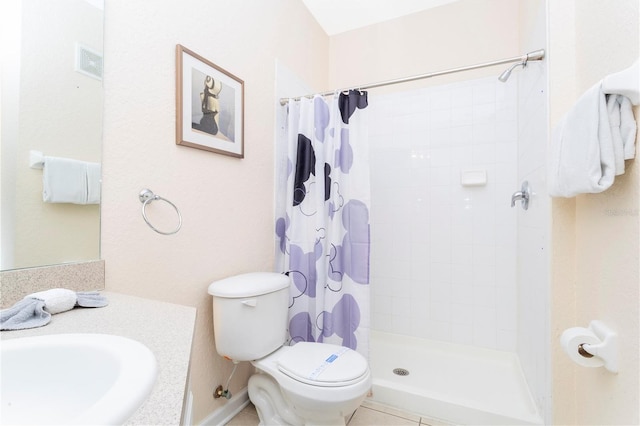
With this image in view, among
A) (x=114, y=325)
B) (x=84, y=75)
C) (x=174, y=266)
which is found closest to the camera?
(x=114, y=325)

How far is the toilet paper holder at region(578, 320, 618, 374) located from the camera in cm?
77

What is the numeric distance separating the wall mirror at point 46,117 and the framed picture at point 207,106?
31 cm

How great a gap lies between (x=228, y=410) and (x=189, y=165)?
1225 mm

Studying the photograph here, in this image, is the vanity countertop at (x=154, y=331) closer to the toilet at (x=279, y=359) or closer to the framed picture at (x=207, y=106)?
the toilet at (x=279, y=359)

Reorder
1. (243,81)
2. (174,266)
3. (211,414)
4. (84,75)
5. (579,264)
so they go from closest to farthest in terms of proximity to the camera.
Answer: (84,75), (579,264), (174,266), (211,414), (243,81)

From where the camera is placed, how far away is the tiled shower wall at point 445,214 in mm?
1998

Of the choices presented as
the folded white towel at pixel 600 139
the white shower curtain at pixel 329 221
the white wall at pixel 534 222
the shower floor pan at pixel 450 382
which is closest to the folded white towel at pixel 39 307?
the white shower curtain at pixel 329 221

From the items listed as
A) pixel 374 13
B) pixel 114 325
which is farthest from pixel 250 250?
pixel 374 13

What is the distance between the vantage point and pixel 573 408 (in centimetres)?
111

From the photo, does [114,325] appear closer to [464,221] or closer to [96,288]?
[96,288]

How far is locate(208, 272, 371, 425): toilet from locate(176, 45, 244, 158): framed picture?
0.65 m

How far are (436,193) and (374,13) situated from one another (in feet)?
4.69

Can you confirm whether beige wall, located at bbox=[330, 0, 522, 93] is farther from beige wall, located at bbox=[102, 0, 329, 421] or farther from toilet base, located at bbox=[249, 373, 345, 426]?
toilet base, located at bbox=[249, 373, 345, 426]

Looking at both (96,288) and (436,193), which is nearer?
(96,288)
